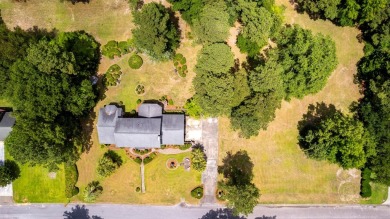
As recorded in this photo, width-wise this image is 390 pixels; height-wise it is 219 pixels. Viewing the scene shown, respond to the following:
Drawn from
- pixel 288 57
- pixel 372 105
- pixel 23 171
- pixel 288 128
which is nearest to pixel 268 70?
pixel 288 57

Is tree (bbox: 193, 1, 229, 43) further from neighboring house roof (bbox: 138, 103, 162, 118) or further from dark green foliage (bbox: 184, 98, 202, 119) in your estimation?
neighboring house roof (bbox: 138, 103, 162, 118)

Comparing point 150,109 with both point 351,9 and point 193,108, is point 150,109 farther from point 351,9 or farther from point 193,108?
point 351,9

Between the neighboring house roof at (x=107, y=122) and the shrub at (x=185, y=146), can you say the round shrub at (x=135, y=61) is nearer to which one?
the neighboring house roof at (x=107, y=122)

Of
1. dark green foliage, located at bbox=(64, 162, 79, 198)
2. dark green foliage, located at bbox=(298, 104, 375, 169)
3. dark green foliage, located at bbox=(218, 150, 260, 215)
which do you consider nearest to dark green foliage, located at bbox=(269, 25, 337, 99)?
dark green foliage, located at bbox=(298, 104, 375, 169)

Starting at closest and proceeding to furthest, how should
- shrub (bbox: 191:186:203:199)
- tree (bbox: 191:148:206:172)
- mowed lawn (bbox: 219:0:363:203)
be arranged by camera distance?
1. tree (bbox: 191:148:206:172)
2. shrub (bbox: 191:186:203:199)
3. mowed lawn (bbox: 219:0:363:203)

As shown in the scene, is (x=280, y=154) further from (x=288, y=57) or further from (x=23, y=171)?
(x=23, y=171)

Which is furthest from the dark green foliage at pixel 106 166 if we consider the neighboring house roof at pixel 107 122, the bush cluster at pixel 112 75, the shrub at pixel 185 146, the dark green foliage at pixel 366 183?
the dark green foliage at pixel 366 183
